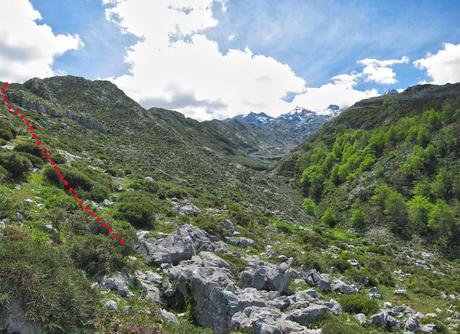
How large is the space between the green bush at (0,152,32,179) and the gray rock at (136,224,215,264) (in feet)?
26.8

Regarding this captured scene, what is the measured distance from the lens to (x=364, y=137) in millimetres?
87500

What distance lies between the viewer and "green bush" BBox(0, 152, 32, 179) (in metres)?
17.4

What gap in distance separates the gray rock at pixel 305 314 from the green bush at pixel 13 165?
1564cm

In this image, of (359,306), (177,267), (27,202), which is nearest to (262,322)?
(177,267)

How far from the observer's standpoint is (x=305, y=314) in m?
12.4

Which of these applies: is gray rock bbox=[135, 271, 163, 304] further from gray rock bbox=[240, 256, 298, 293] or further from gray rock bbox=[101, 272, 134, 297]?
gray rock bbox=[240, 256, 298, 293]

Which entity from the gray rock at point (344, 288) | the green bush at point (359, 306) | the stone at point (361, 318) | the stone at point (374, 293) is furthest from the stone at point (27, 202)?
the stone at point (374, 293)

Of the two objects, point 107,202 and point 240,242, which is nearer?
point 107,202

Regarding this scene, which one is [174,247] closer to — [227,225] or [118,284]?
[118,284]

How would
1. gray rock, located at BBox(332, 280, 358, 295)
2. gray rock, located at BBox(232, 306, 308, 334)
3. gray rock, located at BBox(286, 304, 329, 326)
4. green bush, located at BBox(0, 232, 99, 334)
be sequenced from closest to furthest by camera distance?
1. green bush, located at BBox(0, 232, 99, 334)
2. gray rock, located at BBox(232, 306, 308, 334)
3. gray rock, located at BBox(286, 304, 329, 326)
4. gray rock, located at BBox(332, 280, 358, 295)

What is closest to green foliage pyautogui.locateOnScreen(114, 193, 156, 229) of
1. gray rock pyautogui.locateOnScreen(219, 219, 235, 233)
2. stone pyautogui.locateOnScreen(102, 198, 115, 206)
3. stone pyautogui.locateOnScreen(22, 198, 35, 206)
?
stone pyautogui.locateOnScreen(102, 198, 115, 206)

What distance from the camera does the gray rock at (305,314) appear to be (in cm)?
1223

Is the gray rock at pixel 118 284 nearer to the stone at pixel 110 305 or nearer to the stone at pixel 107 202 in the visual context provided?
the stone at pixel 110 305

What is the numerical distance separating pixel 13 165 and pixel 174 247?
10036mm
